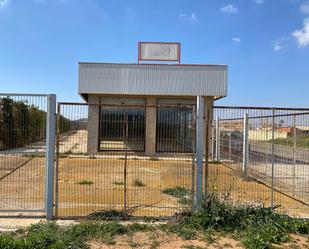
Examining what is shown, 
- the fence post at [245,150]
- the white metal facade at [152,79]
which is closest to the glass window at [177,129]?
the fence post at [245,150]

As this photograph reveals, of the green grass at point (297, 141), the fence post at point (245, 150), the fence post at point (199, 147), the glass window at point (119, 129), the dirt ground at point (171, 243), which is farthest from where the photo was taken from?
the fence post at point (245, 150)

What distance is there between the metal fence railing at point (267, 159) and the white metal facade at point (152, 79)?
18.1ft

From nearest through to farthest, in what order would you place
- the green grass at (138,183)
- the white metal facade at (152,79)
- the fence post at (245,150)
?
the green grass at (138,183) → the fence post at (245,150) → the white metal facade at (152,79)

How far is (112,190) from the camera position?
32.1 ft

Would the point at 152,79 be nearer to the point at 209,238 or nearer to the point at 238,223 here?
the point at 238,223

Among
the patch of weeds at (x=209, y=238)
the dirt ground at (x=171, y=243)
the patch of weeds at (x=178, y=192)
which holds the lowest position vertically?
the dirt ground at (x=171, y=243)

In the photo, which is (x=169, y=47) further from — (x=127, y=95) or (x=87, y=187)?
(x=87, y=187)

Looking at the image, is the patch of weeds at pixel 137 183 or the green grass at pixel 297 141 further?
the patch of weeds at pixel 137 183

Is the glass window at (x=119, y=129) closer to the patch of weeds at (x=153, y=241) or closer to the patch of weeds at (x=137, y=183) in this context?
the patch of weeds at (x=153, y=241)

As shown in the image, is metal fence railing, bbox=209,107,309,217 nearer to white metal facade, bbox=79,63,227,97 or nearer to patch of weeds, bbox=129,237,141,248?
patch of weeds, bbox=129,237,141,248

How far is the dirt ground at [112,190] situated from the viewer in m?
7.71

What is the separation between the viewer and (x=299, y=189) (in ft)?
31.3

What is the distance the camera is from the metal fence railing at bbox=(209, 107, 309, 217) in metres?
8.08

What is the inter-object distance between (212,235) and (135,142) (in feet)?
9.13
